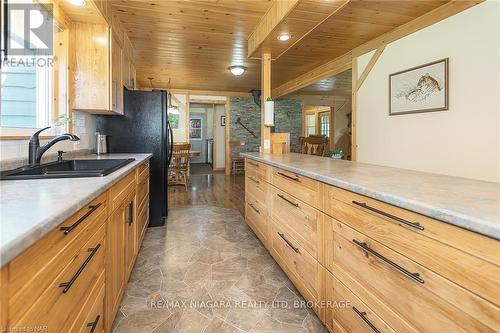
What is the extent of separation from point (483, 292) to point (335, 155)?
385 centimetres

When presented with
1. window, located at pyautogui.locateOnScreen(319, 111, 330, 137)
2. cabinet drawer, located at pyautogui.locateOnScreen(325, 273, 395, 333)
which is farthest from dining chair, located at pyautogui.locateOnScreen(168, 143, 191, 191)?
window, located at pyautogui.locateOnScreen(319, 111, 330, 137)

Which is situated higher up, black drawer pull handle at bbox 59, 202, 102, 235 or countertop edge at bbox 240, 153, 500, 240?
countertop edge at bbox 240, 153, 500, 240

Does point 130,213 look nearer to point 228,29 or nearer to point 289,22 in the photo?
point 289,22

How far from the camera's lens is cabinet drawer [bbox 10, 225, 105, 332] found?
72 cm

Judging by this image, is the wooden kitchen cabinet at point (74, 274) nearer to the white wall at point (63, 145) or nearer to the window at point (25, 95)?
the white wall at point (63, 145)

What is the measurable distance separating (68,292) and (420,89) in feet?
12.3

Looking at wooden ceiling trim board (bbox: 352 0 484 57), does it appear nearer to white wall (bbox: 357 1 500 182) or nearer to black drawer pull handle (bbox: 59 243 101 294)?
white wall (bbox: 357 1 500 182)

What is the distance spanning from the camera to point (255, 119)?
8.45m

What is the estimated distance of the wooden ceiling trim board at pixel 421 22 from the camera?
2873 millimetres

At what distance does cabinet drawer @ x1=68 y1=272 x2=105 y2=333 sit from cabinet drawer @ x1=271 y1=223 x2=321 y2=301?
3.57 feet

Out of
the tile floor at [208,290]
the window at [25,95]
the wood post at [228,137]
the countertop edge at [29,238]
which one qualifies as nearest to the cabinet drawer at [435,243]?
the tile floor at [208,290]

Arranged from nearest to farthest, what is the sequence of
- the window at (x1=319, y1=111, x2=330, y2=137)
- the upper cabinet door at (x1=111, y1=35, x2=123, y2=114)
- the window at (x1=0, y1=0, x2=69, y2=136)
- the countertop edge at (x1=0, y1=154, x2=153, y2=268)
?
the countertop edge at (x1=0, y1=154, x2=153, y2=268), the window at (x1=0, y1=0, x2=69, y2=136), the upper cabinet door at (x1=111, y1=35, x2=123, y2=114), the window at (x1=319, y1=111, x2=330, y2=137)

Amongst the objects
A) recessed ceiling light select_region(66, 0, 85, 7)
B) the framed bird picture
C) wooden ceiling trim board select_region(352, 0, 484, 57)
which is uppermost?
wooden ceiling trim board select_region(352, 0, 484, 57)

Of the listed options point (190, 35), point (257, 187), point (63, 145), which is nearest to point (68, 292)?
point (63, 145)
